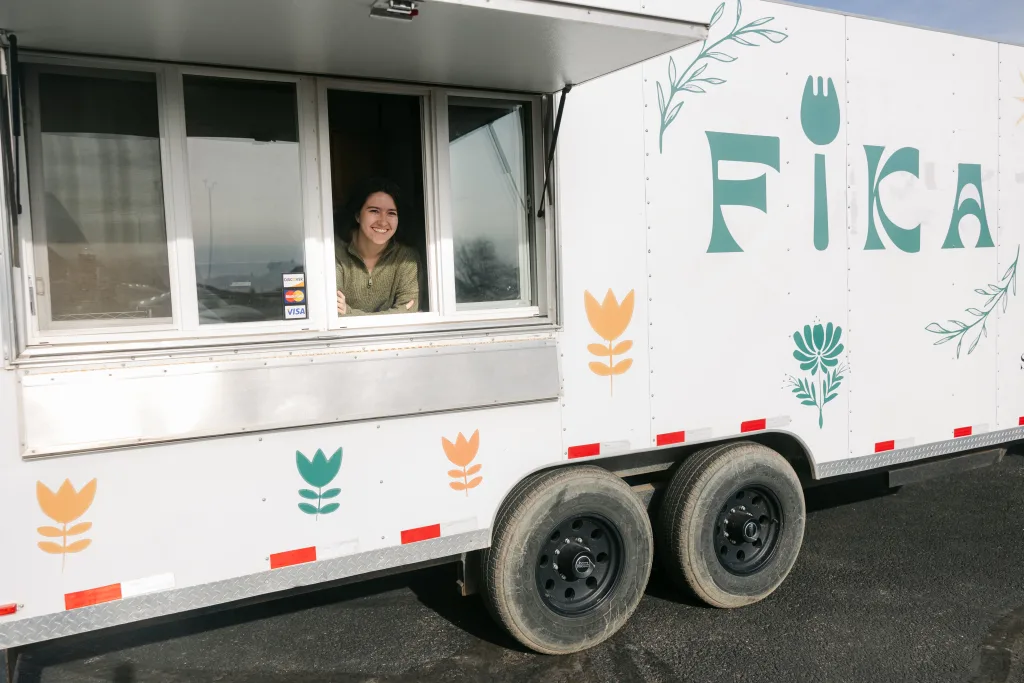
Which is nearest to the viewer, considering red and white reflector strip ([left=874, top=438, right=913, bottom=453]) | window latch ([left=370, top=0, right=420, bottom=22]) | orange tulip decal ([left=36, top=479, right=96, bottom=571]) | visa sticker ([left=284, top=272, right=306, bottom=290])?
window latch ([left=370, top=0, right=420, bottom=22])

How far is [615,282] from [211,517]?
6.27 feet

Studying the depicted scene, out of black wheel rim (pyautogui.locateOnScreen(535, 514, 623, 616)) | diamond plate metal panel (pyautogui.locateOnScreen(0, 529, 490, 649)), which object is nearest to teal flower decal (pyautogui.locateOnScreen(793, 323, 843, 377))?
black wheel rim (pyautogui.locateOnScreen(535, 514, 623, 616))

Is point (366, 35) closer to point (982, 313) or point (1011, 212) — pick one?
point (982, 313)

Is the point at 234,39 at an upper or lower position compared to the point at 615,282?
upper

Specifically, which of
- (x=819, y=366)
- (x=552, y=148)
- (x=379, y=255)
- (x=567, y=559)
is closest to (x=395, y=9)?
(x=552, y=148)

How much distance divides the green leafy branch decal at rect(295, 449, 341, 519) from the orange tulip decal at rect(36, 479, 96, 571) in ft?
2.30

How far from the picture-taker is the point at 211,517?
290cm

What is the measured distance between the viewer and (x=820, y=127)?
13.4 feet

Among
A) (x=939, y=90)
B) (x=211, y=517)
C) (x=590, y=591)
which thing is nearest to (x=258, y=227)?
(x=211, y=517)

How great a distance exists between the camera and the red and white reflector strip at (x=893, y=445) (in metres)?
4.35

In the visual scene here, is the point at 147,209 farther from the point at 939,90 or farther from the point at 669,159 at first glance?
the point at 939,90

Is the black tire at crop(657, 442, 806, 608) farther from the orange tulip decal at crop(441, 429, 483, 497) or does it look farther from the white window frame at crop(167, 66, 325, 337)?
the white window frame at crop(167, 66, 325, 337)

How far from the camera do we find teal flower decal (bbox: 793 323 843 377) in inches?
160

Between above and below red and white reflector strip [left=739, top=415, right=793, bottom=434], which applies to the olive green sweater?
above
